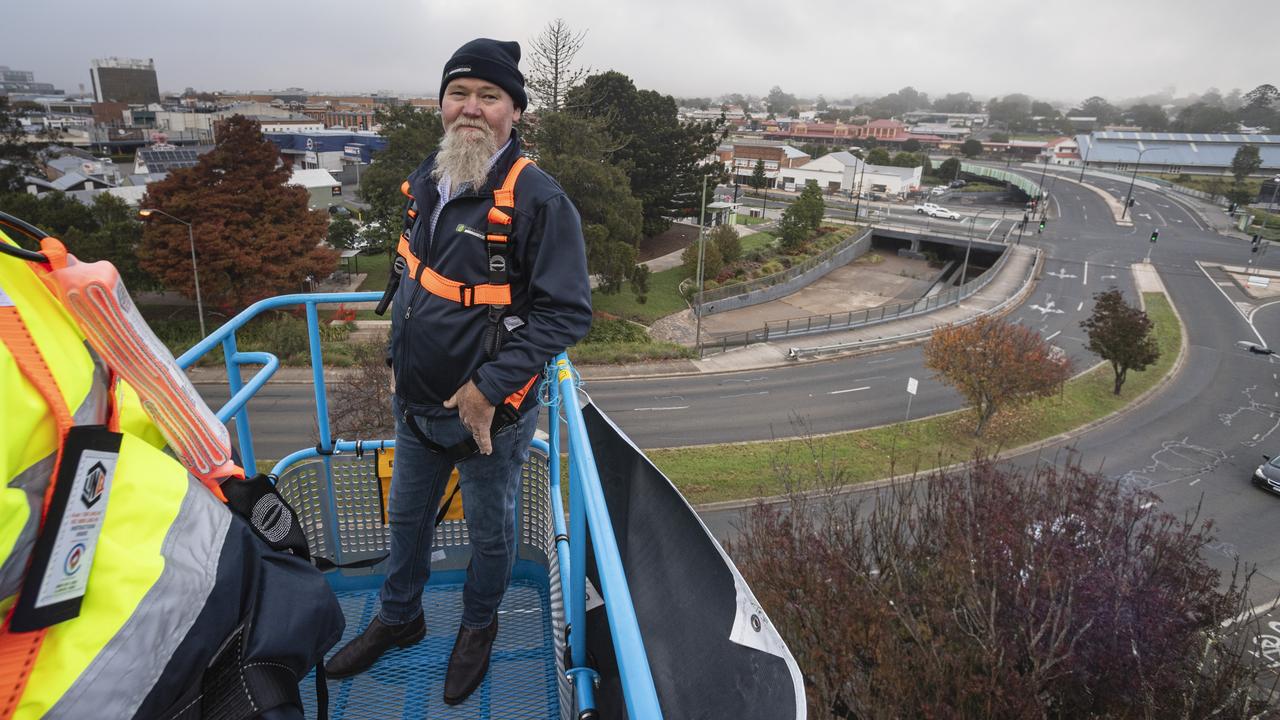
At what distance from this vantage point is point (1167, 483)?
62.5ft

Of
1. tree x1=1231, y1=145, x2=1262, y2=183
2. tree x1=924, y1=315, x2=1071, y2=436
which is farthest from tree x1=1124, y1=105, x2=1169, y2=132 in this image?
tree x1=924, y1=315, x2=1071, y2=436

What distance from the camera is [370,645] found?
2941 millimetres

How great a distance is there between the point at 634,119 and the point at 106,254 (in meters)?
29.3

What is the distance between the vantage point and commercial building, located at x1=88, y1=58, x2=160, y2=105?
150 meters

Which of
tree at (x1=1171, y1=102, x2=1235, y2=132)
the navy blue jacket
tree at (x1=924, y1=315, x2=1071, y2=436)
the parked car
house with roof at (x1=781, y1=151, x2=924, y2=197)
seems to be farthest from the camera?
tree at (x1=1171, y1=102, x2=1235, y2=132)

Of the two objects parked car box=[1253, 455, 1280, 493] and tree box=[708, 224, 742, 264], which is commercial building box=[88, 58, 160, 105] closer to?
tree box=[708, 224, 742, 264]

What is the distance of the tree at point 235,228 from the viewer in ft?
80.2

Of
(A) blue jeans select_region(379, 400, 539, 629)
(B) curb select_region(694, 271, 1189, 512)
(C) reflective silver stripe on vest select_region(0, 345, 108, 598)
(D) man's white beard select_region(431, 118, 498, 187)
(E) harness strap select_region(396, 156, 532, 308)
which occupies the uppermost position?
(D) man's white beard select_region(431, 118, 498, 187)

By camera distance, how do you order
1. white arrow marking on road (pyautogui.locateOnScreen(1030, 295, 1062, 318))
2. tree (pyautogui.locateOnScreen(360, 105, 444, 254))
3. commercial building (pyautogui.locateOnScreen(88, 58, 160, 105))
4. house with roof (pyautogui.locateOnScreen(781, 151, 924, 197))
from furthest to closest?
commercial building (pyautogui.locateOnScreen(88, 58, 160, 105)) → house with roof (pyautogui.locateOnScreen(781, 151, 924, 197)) → tree (pyautogui.locateOnScreen(360, 105, 444, 254)) → white arrow marking on road (pyautogui.locateOnScreen(1030, 295, 1062, 318))

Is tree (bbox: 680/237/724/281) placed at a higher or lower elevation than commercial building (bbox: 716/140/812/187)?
lower

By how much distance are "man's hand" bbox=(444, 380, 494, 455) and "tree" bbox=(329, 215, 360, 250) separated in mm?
40791

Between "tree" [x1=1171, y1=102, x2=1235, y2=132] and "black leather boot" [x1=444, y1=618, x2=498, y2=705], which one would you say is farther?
"tree" [x1=1171, y1=102, x2=1235, y2=132]

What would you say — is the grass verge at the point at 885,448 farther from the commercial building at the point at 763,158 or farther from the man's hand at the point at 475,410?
the commercial building at the point at 763,158

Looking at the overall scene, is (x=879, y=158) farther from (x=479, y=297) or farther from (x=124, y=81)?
(x=124, y=81)
